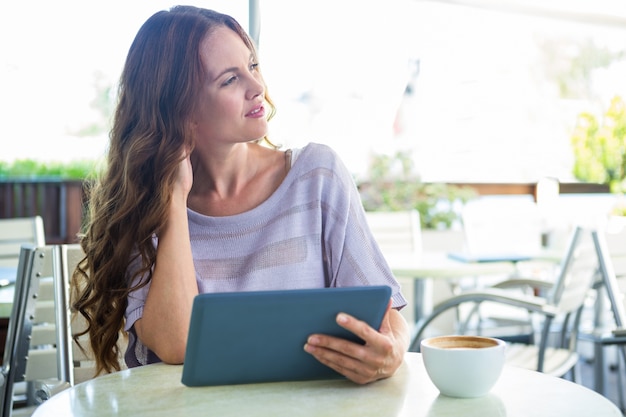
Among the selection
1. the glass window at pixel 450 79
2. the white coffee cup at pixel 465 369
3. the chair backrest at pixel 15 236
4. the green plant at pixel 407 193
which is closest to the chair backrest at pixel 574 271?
the white coffee cup at pixel 465 369

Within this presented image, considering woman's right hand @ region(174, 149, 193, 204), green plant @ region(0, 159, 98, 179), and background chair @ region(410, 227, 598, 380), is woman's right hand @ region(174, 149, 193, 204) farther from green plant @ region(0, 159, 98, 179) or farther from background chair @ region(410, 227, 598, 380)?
green plant @ region(0, 159, 98, 179)

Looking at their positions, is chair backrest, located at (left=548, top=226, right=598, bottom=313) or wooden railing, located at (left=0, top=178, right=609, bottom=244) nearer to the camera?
chair backrest, located at (left=548, top=226, right=598, bottom=313)

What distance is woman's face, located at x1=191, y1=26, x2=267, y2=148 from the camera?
1444mm

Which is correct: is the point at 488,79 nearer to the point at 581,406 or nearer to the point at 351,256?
the point at 351,256

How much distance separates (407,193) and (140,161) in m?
4.05

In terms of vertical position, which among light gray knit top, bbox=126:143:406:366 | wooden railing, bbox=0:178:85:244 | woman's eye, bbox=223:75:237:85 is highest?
woman's eye, bbox=223:75:237:85

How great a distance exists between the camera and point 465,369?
923 mm

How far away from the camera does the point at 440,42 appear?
640cm

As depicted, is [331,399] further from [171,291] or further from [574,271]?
[574,271]

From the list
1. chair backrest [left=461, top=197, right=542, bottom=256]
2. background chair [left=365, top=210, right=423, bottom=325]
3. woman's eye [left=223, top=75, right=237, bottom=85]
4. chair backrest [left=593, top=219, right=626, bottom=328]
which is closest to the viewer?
woman's eye [left=223, top=75, right=237, bottom=85]

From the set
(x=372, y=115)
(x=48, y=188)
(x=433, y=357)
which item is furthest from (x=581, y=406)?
(x=372, y=115)

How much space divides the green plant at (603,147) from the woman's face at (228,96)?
539 cm

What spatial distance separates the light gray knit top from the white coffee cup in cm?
42

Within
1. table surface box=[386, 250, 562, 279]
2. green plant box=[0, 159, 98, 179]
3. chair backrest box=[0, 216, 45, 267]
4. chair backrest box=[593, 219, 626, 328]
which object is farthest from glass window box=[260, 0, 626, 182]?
chair backrest box=[593, 219, 626, 328]
